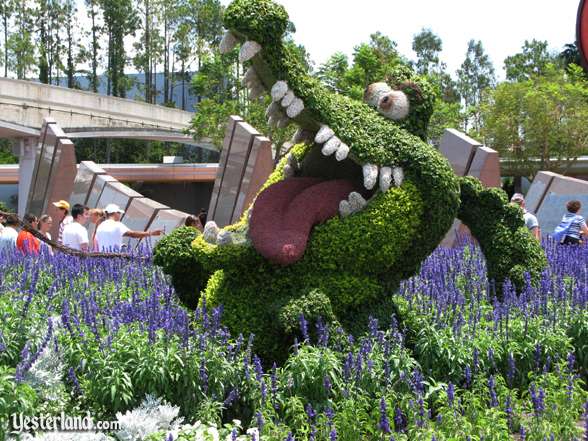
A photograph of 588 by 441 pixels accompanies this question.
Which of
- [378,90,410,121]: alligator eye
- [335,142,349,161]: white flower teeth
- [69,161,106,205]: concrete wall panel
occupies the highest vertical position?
[378,90,410,121]: alligator eye

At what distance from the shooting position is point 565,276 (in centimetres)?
763

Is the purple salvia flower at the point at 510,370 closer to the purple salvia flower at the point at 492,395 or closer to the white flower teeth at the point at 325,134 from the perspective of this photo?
the purple salvia flower at the point at 492,395

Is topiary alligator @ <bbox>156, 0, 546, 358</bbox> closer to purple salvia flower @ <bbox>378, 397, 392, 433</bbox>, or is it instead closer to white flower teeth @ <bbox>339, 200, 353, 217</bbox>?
white flower teeth @ <bbox>339, 200, 353, 217</bbox>

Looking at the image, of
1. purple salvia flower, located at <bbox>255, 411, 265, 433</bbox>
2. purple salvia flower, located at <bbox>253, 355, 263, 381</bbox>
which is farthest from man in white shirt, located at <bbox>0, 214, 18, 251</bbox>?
purple salvia flower, located at <bbox>255, 411, 265, 433</bbox>

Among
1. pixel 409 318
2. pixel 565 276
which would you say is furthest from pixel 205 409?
pixel 565 276

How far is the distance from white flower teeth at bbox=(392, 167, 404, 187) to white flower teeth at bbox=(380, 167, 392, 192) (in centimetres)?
3

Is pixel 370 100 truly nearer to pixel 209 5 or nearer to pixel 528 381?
pixel 528 381

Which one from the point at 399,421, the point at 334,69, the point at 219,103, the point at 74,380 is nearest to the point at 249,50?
the point at 74,380

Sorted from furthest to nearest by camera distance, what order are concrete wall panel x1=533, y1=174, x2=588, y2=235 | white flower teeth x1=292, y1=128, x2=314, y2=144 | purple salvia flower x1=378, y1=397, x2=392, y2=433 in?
concrete wall panel x1=533, y1=174, x2=588, y2=235, white flower teeth x1=292, y1=128, x2=314, y2=144, purple salvia flower x1=378, y1=397, x2=392, y2=433

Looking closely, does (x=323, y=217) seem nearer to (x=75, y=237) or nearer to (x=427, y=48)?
(x=75, y=237)

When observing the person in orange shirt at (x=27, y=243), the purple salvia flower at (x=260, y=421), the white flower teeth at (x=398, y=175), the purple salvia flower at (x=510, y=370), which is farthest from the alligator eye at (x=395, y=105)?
the person in orange shirt at (x=27, y=243)

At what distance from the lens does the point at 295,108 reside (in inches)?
204

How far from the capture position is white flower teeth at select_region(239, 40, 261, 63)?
5078 millimetres

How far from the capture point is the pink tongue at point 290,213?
5.17 meters
